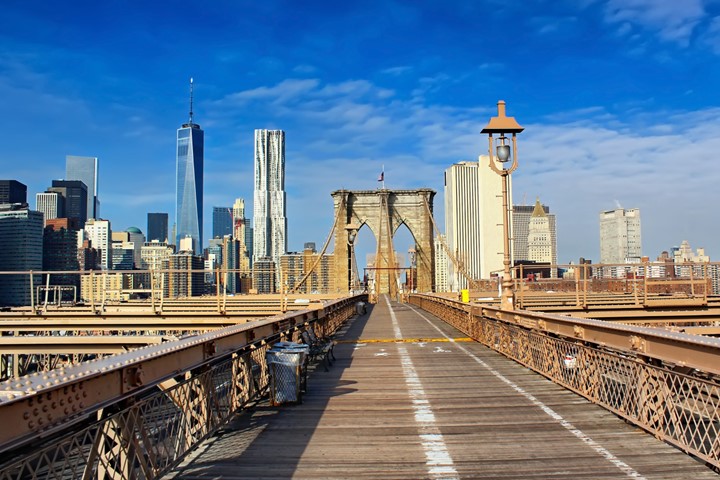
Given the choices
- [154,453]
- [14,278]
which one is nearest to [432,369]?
[154,453]

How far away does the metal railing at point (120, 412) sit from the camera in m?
3.38

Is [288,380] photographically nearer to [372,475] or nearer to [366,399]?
[366,399]

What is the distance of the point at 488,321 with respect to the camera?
14.9 metres

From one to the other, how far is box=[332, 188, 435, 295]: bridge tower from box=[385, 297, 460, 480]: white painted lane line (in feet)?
211

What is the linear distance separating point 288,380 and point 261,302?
841 inches

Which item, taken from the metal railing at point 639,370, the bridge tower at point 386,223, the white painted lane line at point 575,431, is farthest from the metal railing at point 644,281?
the bridge tower at point 386,223

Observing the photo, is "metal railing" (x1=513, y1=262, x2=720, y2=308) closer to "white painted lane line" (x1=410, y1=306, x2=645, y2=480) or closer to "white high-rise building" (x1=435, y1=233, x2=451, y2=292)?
"white painted lane line" (x1=410, y1=306, x2=645, y2=480)

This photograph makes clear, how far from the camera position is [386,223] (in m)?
79.6

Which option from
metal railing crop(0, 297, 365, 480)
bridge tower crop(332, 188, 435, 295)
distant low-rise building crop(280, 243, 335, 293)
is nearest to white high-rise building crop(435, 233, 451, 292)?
bridge tower crop(332, 188, 435, 295)

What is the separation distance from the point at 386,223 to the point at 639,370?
241 feet

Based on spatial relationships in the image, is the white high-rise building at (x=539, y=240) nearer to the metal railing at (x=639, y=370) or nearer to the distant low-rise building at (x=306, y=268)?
the distant low-rise building at (x=306, y=268)

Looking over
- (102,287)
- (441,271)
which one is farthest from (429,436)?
(441,271)

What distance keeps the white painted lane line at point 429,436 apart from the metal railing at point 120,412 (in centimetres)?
223

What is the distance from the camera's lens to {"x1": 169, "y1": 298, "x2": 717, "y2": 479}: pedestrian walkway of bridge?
520 cm
